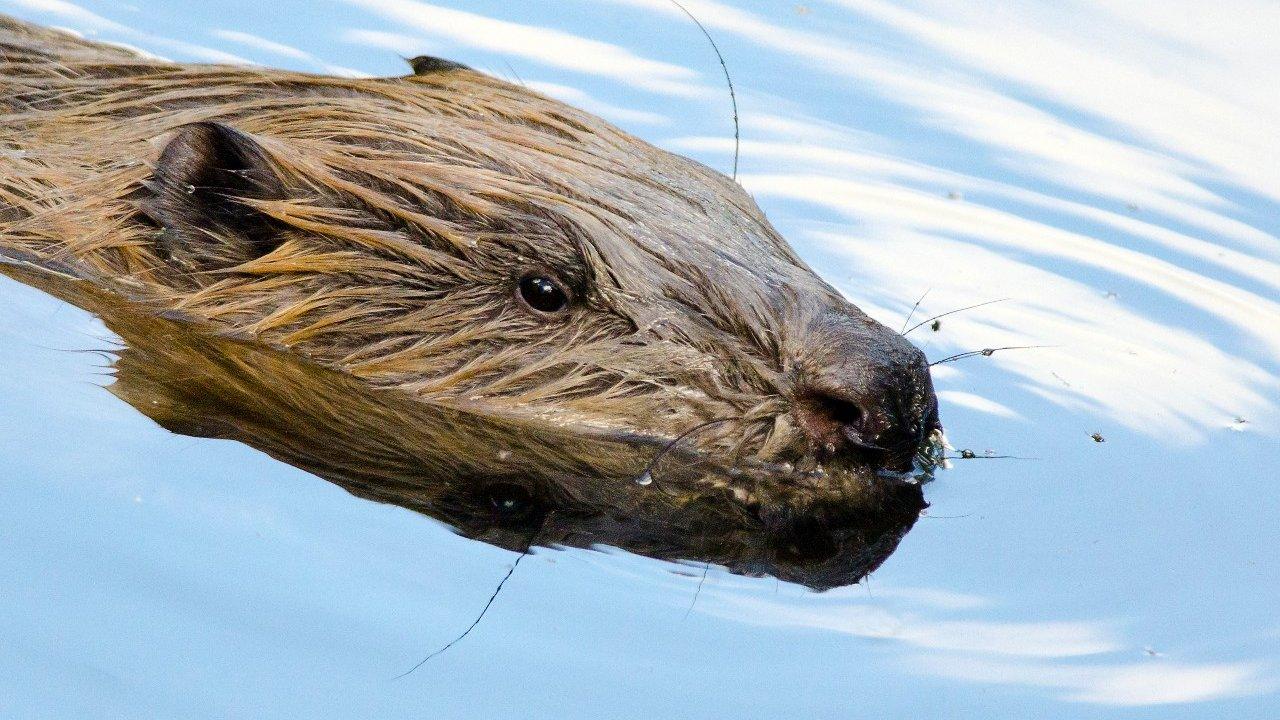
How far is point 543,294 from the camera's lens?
4.14 metres

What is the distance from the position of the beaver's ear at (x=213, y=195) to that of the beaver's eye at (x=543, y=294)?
0.61 metres

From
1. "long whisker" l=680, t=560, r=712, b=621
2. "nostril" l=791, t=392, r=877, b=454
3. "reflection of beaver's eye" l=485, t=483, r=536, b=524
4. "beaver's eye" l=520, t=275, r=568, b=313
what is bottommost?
"reflection of beaver's eye" l=485, t=483, r=536, b=524

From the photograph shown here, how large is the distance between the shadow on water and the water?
9 centimetres

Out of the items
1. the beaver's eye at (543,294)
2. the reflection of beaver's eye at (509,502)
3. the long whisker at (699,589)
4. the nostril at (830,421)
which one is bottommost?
the reflection of beaver's eye at (509,502)

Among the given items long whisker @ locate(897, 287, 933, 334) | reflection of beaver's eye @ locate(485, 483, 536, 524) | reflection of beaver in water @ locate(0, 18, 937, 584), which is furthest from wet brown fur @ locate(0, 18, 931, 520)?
long whisker @ locate(897, 287, 933, 334)

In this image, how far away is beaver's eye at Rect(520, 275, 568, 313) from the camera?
13.6ft

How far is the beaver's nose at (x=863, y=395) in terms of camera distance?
3.86 meters

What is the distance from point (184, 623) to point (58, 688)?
0.88 ft

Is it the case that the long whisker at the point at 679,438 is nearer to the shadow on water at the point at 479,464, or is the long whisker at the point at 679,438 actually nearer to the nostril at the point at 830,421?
the shadow on water at the point at 479,464

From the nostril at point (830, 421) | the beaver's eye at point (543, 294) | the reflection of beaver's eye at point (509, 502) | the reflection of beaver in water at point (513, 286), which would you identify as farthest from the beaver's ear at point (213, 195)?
the nostril at point (830, 421)

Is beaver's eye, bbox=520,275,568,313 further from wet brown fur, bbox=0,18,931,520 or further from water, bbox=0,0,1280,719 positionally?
water, bbox=0,0,1280,719

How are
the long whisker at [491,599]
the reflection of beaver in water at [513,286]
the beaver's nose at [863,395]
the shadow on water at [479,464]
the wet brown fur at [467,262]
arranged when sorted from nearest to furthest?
1. the long whisker at [491,599]
2. the shadow on water at [479,464]
3. the beaver's nose at [863,395]
4. the reflection of beaver in water at [513,286]
5. the wet brown fur at [467,262]

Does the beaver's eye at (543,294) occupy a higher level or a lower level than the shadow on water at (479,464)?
higher

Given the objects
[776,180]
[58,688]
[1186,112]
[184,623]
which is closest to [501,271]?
[184,623]
